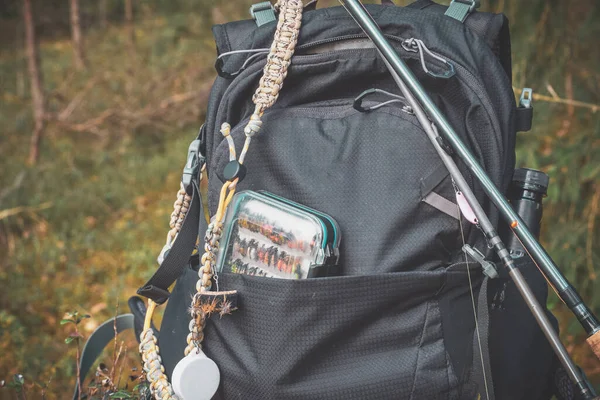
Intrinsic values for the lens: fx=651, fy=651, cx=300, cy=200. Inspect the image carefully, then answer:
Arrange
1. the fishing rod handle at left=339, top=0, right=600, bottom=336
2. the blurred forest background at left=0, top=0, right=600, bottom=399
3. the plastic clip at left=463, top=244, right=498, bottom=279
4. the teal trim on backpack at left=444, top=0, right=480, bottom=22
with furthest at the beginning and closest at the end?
the blurred forest background at left=0, top=0, right=600, bottom=399, the teal trim on backpack at left=444, top=0, right=480, bottom=22, the plastic clip at left=463, top=244, right=498, bottom=279, the fishing rod handle at left=339, top=0, right=600, bottom=336

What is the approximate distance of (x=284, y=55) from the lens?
191 centimetres

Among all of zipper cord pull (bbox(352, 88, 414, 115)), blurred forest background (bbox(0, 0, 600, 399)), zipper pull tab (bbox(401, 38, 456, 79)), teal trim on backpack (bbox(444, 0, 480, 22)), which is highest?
teal trim on backpack (bbox(444, 0, 480, 22))

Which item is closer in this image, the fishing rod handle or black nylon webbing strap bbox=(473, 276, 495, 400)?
the fishing rod handle

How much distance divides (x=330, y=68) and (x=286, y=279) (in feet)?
2.15

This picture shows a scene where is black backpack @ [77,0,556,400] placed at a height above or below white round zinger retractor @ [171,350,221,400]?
above

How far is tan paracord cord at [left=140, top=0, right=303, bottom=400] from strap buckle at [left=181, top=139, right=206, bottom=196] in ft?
0.45

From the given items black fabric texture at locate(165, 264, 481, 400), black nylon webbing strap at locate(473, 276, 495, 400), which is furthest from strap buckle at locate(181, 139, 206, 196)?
black nylon webbing strap at locate(473, 276, 495, 400)

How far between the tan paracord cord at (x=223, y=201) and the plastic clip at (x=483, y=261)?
667 millimetres

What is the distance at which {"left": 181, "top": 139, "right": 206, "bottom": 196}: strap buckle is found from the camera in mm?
2028

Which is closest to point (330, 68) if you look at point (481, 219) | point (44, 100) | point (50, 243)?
point (481, 219)

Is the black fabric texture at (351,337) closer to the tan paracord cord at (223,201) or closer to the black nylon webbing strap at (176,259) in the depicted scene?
the tan paracord cord at (223,201)

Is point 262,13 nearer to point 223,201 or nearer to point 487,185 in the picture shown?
point 223,201

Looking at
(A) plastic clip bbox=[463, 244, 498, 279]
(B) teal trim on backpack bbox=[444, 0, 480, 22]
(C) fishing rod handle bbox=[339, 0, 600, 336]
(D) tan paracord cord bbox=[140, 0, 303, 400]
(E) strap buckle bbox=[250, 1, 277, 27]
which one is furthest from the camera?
(E) strap buckle bbox=[250, 1, 277, 27]

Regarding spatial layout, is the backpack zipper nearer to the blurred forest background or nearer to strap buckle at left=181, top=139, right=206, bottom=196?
strap buckle at left=181, top=139, right=206, bottom=196
